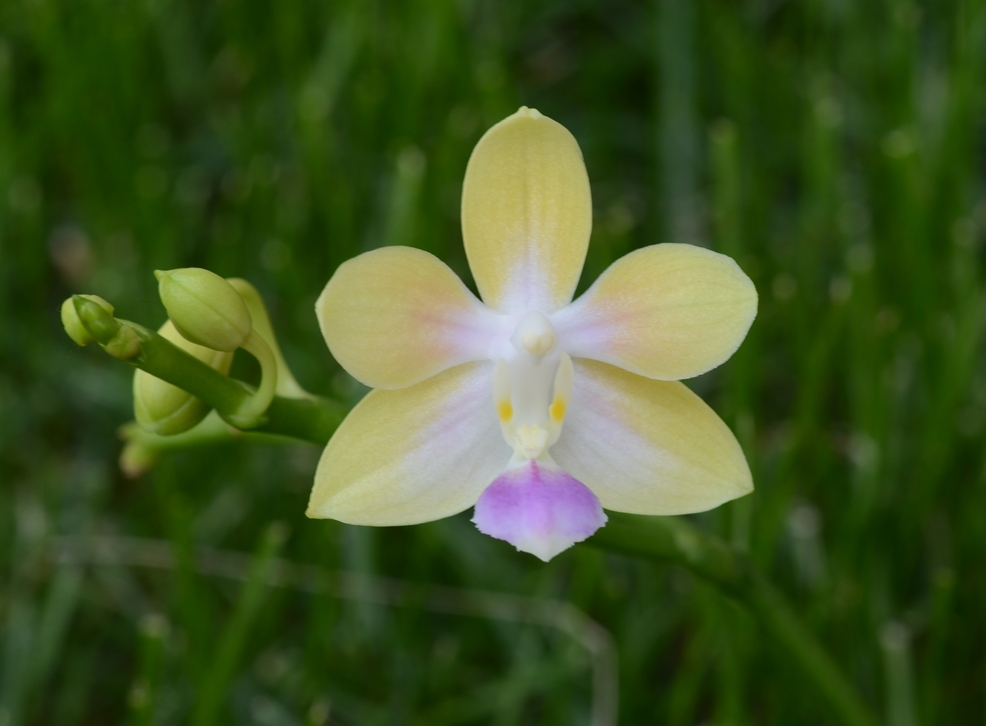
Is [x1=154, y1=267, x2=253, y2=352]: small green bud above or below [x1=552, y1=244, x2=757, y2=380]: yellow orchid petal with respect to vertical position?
above

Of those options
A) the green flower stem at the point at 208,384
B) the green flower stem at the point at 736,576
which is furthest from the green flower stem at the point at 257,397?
the green flower stem at the point at 736,576

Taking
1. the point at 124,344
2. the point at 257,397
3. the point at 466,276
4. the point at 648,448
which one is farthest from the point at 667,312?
the point at 466,276

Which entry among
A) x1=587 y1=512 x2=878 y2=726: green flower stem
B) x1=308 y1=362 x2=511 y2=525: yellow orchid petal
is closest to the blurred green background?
x1=587 y1=512 x2=878 y2=726: green flower stem

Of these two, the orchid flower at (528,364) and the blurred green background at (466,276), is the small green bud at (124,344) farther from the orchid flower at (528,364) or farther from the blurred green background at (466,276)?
the blurred green background at (466,276)

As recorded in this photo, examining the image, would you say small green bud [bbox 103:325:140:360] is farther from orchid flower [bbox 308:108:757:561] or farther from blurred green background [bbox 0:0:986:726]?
blurred green background [bbox 0:0:986:726]

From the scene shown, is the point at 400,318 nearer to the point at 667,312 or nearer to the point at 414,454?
the point at 414,454
